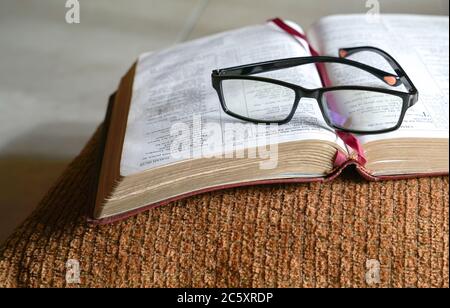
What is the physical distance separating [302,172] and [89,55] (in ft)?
2.21

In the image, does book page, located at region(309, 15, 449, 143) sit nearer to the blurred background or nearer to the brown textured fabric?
the brown textured fabric

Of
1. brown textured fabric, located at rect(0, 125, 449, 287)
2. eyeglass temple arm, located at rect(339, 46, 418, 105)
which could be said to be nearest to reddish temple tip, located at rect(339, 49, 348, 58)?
eyeglass temple arm, located at rect(339, 46, 418, 105)

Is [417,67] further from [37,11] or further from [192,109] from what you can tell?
[37,11]

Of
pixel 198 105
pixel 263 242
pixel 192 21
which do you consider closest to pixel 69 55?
pixel 192 21

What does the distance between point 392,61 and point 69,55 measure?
0.65 m

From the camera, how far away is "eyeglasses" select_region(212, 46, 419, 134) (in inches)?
18.6

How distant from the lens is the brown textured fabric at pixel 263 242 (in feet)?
1.44

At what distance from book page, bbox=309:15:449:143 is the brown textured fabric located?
6cm

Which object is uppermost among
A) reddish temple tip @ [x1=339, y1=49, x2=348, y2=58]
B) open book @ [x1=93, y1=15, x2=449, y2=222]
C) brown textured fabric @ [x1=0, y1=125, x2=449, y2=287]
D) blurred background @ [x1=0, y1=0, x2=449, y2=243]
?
blurred background @ [x1=0, y1=0, x2=449, y2=243]

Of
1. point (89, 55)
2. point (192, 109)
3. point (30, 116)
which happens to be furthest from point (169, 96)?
point (89, 55)

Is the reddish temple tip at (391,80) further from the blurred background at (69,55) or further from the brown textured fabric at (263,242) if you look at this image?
the blurred background at (69,55)

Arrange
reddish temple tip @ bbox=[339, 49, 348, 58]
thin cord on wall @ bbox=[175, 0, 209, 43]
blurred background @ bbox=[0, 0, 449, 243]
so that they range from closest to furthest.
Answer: reddish temple tip @ bbox=[339, 49, 348, 58] < blurred background @ bbox=[0, 0, 449, 243] < thin cord on wall @ bbox=[175, 0, 209, 43]

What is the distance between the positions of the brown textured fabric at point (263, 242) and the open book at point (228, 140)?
0.06 feet
